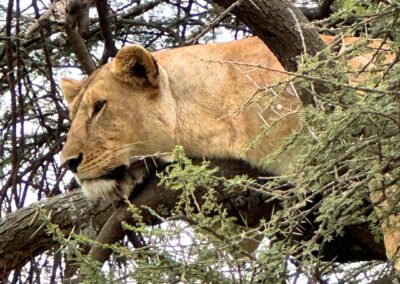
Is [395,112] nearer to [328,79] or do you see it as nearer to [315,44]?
[328,79]

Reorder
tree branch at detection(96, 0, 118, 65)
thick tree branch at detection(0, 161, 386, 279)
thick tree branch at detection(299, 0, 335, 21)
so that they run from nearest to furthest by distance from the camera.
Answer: thick tree branch at detection(0, 161, 386, 279), tree branch at detection(96, 0, 118, 65), thick tree branch at detection(299, 0, 335, 21)

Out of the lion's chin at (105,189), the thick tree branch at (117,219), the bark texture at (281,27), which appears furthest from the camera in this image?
the lion's chin at (105,189)

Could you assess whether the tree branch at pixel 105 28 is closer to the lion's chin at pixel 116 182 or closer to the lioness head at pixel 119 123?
the lioness head at pixel 119 123

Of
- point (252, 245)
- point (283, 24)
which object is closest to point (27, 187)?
point (252, 245)

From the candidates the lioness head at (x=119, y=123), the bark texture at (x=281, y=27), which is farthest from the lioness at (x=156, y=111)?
the bark texture at (x=281, y=27)

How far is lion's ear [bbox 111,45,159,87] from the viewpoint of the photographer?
4.28m

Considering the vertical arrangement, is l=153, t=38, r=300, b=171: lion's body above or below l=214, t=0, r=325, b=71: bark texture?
below

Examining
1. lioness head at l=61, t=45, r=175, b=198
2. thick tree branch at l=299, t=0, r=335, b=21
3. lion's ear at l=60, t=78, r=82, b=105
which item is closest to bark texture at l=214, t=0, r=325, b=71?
lioness head at l=61, t=45, r=175, b=198

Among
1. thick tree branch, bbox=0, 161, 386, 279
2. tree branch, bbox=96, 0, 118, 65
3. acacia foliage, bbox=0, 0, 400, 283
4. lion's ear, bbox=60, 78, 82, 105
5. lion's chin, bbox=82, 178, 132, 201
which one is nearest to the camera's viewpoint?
acacia foliage, bbox=0, 0, 400, 283

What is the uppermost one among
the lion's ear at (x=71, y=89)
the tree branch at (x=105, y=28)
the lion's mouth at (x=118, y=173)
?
the tree branch at (x=105, y=28)

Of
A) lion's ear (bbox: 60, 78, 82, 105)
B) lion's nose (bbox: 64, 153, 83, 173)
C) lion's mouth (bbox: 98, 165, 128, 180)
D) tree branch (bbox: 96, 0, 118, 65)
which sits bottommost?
lion's mouth (bbox: 98, 165, 128, 180)

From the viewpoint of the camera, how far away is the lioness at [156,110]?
427cm

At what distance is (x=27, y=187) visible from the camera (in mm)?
4930

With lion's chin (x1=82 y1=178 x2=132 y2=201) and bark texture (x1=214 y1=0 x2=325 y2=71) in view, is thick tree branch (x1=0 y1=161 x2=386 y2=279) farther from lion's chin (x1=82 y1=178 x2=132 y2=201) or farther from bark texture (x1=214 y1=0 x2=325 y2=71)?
bark texture (x1=214 y1=0 x2=325 y2=71)
